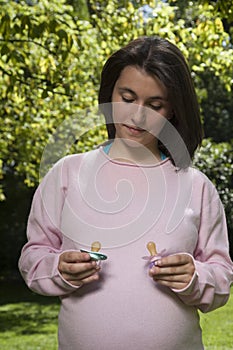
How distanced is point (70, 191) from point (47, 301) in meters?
11.2

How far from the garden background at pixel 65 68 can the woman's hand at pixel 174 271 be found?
2.07 metres

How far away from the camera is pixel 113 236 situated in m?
1.94

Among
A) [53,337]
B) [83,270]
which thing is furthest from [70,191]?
[53,337]

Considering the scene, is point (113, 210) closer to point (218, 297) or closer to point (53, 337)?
point (218, 297)

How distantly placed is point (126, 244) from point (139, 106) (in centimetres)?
34

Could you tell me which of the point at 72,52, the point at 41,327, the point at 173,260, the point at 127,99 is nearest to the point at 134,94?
the point at 127,99

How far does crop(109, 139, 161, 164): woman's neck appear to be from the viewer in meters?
2.05

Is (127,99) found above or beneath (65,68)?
above

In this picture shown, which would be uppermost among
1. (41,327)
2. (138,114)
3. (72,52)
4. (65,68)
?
(138,114)

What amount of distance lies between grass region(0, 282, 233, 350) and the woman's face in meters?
5.12

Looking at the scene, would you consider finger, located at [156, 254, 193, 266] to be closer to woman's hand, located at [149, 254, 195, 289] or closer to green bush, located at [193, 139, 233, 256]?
woman's hand, located at [149, 254, 195, 289]

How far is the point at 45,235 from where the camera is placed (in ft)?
6.73

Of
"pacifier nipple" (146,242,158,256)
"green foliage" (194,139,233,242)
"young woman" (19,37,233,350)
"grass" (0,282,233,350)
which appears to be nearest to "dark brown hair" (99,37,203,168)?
"young woman" (19,37,233,350)

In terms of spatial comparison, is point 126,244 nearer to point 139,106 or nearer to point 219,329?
point 139,106
